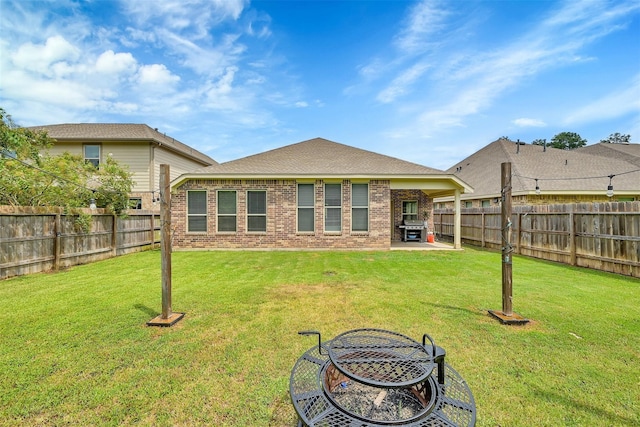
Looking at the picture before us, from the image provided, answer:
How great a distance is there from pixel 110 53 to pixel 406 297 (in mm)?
14418

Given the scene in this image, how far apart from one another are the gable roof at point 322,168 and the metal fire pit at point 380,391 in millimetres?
8661

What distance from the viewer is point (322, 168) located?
35.6 ft

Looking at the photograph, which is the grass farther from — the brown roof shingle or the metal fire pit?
the brown roof shingle

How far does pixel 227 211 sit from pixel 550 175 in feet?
53.5

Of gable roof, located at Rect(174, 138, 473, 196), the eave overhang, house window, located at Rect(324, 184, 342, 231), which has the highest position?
gable roof, located at Rect(174, 138, 473, 196)

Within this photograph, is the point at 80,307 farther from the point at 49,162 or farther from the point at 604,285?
the point at 604,285

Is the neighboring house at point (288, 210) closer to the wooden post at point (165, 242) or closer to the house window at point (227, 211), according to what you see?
the house window at point (227, 211)

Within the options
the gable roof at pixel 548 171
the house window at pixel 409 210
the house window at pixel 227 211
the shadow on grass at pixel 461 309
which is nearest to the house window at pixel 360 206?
the house window at pixel 409 210

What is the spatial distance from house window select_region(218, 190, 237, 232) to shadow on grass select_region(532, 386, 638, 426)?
10015 millimetres

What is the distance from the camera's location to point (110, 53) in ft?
37.1

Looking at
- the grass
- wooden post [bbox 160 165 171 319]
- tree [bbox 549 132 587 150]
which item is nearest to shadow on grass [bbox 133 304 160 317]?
the grass

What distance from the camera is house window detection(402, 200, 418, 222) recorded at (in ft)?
44.9

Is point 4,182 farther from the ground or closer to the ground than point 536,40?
closer to the ground

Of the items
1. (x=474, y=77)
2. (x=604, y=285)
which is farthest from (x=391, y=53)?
(x=604, y=285)
